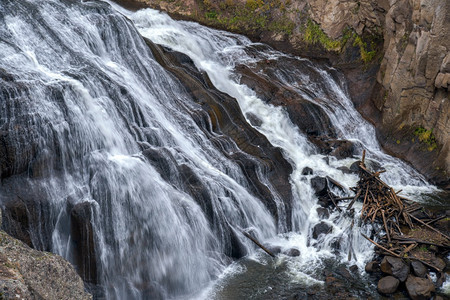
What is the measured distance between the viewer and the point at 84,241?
422 inches

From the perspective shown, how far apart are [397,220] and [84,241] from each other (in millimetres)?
8627

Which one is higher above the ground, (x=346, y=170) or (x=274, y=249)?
(x=346, y=170)

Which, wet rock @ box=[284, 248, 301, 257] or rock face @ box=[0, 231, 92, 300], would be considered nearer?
rock face @ box=[0, 231, 92, 300]

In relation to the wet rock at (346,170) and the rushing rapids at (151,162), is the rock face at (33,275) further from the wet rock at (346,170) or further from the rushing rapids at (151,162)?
the wet rock at (346,170)

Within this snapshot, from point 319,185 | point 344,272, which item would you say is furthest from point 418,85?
point 344,272

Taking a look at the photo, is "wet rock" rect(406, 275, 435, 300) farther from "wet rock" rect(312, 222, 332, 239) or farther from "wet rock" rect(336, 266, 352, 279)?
"wet rock" rect(312, 222, 332, 239)

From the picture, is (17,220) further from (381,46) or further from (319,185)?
(381,46)

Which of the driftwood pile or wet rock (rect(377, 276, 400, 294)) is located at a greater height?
the driftwood pile

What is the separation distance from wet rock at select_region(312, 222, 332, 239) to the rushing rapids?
0.14 meters

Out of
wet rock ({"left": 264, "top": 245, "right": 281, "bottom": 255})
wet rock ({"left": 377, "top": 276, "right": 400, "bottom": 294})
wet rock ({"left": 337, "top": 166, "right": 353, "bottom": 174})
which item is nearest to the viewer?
wet rock ({"left": 377, "top": 276, "right": 400, "bottom": 294})

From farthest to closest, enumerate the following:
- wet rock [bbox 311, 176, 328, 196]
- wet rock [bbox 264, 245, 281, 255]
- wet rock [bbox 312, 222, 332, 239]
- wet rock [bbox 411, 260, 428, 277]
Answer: wet rock [bbox 311, 176, 328, 196] → wet rock [bbox 312, 222, 332, 239] → wet rock [bbox 264, 245, 281, 255] → wet rock [bbox 411, 260, 428, 277]

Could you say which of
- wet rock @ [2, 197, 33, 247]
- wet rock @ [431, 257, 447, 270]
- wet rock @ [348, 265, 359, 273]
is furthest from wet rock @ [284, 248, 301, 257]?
wet rock @ [2, 197, 33, 247]

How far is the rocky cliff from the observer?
1582cm

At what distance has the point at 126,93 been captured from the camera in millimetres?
14703
